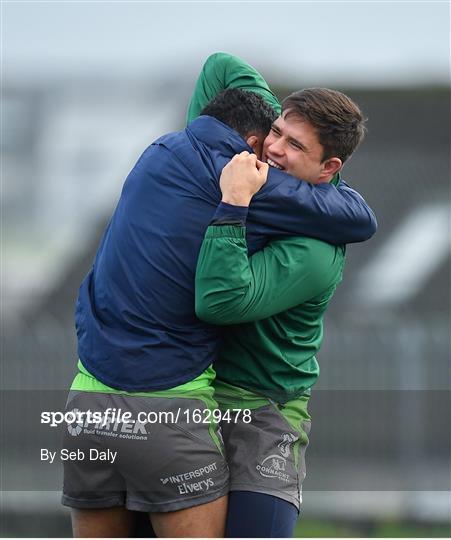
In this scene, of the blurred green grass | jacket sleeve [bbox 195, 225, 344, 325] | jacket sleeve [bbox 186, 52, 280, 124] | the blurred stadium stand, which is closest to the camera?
jacket sleeve [bbox 195, 225, 344, 325]

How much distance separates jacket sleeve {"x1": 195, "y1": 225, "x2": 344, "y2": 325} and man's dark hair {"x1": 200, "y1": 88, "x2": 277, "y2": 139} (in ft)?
1.13

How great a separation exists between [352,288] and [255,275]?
7.91m

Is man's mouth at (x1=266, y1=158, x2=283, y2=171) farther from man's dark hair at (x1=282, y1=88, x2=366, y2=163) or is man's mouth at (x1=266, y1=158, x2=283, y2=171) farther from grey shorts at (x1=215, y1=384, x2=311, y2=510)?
grey shorts at (x1=215, y1=384, x2=311, y2=510)

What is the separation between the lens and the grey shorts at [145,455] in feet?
10.00

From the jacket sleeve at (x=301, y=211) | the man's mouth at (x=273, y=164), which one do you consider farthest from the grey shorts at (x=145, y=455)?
the man's mouth at (x=273, y=164)

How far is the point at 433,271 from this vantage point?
11.1m

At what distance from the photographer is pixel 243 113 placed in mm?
3246

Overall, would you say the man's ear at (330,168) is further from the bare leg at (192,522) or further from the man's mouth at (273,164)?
the bare leg at (192,522)

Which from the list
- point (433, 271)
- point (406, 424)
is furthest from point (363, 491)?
point (433, 271)

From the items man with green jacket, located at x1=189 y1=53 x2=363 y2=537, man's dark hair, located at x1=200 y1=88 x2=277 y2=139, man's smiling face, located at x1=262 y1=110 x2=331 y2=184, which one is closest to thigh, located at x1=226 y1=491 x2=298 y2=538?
man with green jacket, located at x1=189 y1=53 x2=363 y2=537

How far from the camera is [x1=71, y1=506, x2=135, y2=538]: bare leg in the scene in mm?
3193

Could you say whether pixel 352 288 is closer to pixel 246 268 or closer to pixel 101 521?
pixel 101 521

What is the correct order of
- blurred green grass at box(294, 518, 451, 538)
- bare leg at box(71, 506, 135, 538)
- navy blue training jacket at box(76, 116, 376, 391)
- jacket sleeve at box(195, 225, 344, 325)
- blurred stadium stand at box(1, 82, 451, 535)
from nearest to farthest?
jacket sleeve at box(195, 225, 344, 325) → navy blue training jacket at box(76, 116, 376, 391) → bare leg at box(71, 506, 135, 538) → blurred green grass at box(294, 518, 451, 538) → blurred stadium stand at box(1, 82, 451, 535)

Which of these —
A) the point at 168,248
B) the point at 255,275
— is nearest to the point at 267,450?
the point at 255,275
